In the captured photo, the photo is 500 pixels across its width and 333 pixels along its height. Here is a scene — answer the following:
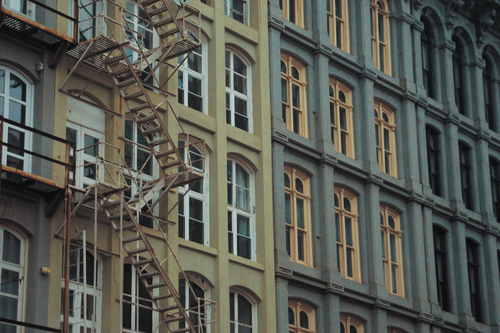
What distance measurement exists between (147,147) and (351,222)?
9449mm

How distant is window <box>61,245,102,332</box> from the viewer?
2489 cm

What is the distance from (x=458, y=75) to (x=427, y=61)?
2.26m

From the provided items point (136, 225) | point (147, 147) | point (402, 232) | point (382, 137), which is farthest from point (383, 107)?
point (136, 225)

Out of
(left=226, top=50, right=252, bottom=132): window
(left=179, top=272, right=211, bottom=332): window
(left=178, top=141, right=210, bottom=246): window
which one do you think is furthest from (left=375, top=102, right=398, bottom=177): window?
(left=179, top=272, right=211, bottom=332): window

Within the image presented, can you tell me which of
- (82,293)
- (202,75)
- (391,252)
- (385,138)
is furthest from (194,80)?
(391,252)

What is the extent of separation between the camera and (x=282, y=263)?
31031mm

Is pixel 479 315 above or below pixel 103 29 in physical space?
below

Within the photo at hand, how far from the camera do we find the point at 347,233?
114 ft

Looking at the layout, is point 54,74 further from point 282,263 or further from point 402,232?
point 402,232

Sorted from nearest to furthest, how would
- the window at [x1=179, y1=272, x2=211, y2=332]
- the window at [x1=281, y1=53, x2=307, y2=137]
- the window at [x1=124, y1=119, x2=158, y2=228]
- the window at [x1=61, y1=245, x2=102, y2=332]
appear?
the window at [x1=61, y1=245, x2=102, y2=332]
the window at [x1=124, y1=119, x2=158, y2=228]
the window at [x1=179, y1=272, x2=211, y2=332]
the window at [x1=281, y1=53, x2=307, y2=137]

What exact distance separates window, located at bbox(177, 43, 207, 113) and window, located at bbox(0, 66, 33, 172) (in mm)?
5718

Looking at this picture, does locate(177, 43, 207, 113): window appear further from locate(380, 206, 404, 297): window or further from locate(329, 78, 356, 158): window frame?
locate(380, 206, 404, 297): window

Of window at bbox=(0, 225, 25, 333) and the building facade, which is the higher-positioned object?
the building facade

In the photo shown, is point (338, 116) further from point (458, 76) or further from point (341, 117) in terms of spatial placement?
point (458, 76)
